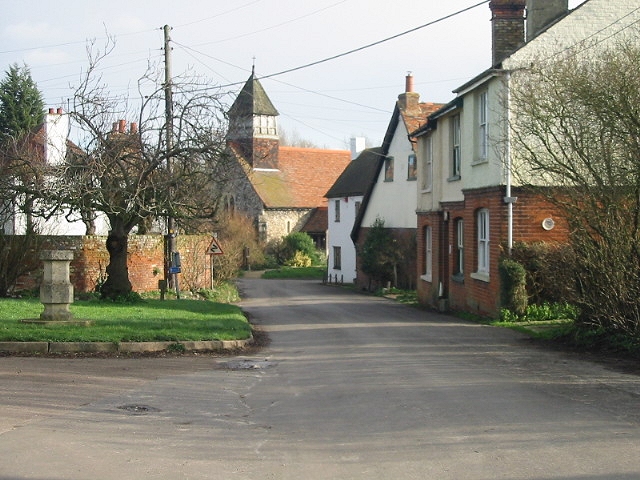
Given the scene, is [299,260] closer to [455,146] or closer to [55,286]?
[455,146]

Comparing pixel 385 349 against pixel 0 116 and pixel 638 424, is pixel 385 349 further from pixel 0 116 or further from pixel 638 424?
pixel 0 116

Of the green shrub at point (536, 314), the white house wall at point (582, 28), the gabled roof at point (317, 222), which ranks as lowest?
the green shrub at point (536, 314)

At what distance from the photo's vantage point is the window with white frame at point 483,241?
22569mm

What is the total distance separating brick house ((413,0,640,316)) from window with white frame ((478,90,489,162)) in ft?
0.09

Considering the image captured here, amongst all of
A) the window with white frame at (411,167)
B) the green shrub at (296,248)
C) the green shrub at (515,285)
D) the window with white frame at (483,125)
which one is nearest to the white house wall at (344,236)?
the green shrub at (296,248)

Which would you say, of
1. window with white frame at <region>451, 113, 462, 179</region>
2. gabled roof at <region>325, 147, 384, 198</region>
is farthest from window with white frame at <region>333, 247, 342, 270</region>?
window with white frame at <region>451, 113, 462, 179</region>

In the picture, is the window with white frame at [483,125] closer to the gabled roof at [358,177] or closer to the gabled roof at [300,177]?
the gabled roof at [358,177]

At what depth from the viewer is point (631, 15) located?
814 inches

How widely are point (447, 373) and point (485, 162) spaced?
425 inches

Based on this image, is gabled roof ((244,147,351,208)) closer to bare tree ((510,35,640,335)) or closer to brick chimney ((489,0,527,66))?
brick chimney ((489,0,527,66))

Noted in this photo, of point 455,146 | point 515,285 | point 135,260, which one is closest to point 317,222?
point 135,260

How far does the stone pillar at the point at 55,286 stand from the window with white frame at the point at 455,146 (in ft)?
45.0

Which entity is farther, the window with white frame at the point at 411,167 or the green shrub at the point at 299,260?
the green shrub at the point at 299,260

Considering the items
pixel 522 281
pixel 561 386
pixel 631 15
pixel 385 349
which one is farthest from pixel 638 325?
pixel 631 15
